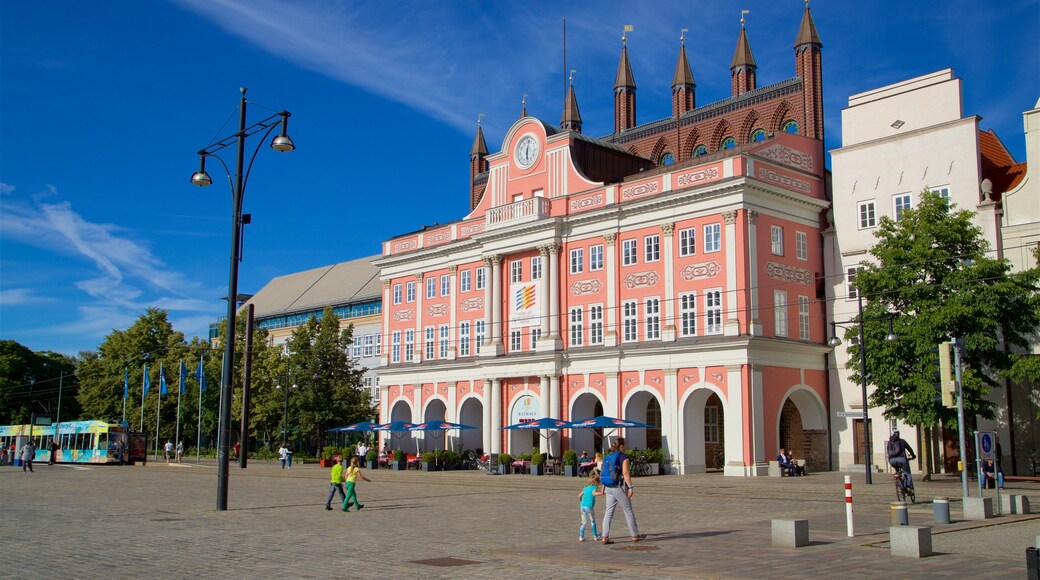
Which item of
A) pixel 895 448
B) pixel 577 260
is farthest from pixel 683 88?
pixel 895 448

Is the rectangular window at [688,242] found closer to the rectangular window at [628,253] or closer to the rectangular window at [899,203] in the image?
the rectangular window at [628,253]

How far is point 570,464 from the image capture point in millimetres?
47406

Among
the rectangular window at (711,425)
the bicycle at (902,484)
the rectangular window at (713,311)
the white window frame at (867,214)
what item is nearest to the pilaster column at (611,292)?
the rectangular window at (713,311)

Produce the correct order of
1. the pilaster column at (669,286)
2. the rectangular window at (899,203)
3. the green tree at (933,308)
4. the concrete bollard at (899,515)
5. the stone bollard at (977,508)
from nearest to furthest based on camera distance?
the concrete bollard at (899,515)
the stone bollard at (977,508)
the green tree at (933,308)
the rectangular window at (899,203)
the pilaster column at (669,286)

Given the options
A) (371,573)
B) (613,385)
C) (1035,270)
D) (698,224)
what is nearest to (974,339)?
(1035,270)

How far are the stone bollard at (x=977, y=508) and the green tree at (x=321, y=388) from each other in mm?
51386

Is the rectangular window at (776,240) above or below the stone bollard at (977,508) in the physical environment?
above

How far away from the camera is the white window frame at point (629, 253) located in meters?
50.2

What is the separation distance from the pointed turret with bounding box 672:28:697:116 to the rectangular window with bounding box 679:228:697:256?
24666 millimetres

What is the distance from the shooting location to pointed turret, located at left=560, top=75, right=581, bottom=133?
253ft

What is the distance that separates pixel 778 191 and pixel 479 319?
20305 mm

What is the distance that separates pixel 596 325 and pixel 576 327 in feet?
4.75

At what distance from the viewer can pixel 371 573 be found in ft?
43.4

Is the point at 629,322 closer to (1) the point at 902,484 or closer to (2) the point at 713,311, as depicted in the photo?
(2) the point at 713,311
